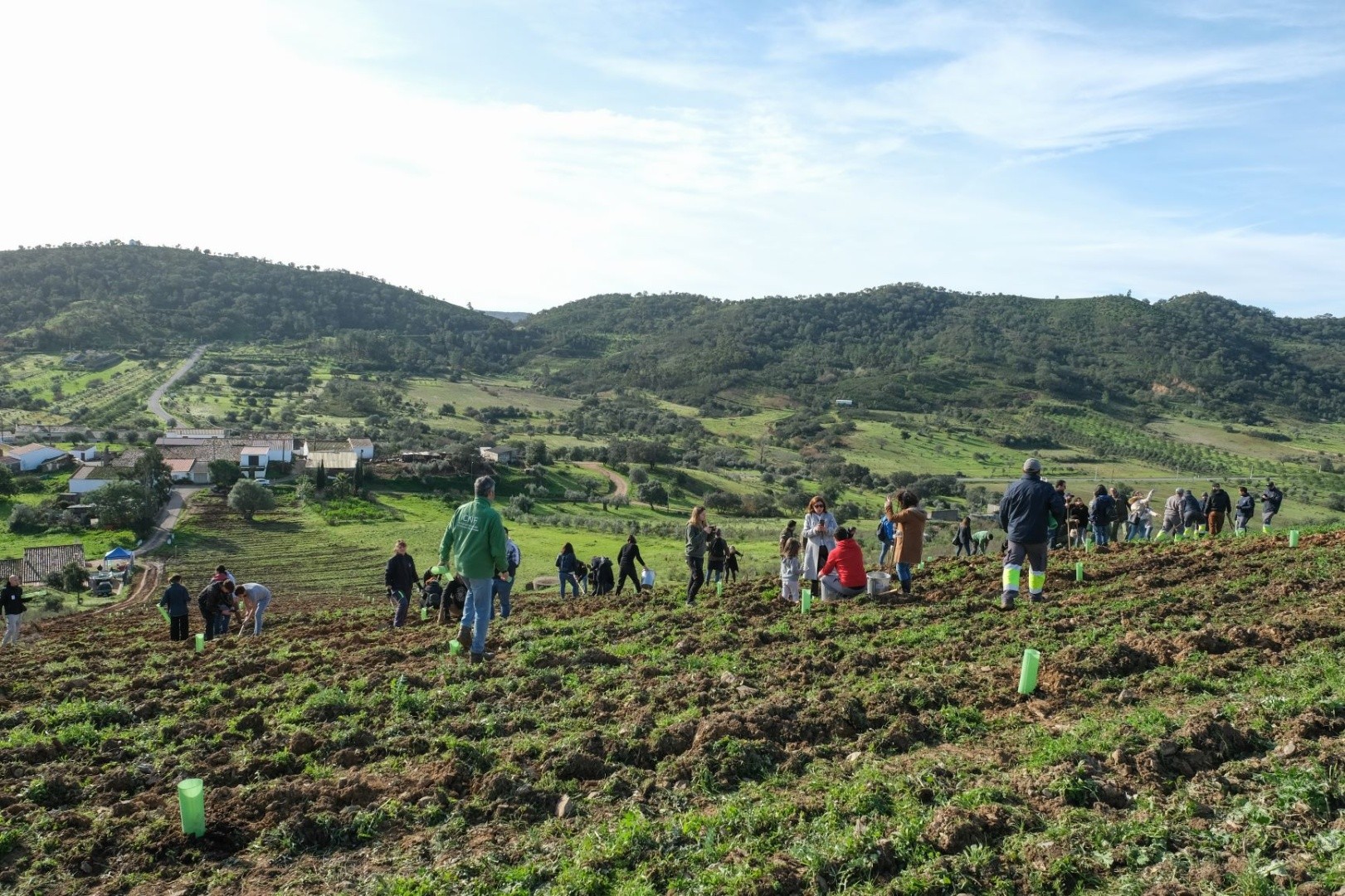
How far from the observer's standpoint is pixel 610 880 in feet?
17.1

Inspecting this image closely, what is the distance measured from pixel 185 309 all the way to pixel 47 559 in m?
143

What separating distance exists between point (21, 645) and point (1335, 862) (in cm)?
2037

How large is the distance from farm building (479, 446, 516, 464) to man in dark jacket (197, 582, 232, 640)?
198 ft

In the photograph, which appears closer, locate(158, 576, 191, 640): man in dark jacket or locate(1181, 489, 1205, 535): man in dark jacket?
locate(158, 576, 191, 640): man in dark jacket

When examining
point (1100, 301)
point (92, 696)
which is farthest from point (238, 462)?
point (1100, 301)

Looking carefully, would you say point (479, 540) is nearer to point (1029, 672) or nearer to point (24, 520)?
point (1029, 672)

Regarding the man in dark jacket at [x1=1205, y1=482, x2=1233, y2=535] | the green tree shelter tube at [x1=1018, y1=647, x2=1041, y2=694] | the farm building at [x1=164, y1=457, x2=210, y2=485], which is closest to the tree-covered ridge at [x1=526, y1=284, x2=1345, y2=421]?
the farm building at [x1=164, y1=457, x2=210, y2=485]

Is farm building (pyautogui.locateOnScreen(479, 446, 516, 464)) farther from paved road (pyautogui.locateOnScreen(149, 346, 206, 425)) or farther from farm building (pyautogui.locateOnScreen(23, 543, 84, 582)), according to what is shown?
paved road (pyautogui.locateOnScreen(149, 346, 206, 425))

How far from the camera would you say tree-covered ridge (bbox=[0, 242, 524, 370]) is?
5684 inches

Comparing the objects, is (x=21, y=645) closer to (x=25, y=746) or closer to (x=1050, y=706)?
(x=25, y=746)

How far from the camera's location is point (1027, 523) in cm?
1109

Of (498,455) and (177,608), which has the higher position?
(498,455)

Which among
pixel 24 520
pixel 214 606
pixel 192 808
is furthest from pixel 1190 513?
pixel 24 520

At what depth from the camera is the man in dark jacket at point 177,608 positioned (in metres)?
15.2
